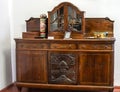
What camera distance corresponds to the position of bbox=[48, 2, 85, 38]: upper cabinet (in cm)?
365

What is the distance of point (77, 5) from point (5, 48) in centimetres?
149

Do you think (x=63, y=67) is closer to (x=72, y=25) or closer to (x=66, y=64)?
(x=66, y=64)

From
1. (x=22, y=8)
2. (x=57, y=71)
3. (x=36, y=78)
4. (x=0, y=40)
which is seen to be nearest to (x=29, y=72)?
(x=36, y=78)

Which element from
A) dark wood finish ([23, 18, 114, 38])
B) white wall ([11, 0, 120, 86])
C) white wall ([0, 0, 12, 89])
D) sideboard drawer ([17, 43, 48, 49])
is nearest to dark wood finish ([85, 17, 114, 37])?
dark wood finish ([23, 18, 114, 38])

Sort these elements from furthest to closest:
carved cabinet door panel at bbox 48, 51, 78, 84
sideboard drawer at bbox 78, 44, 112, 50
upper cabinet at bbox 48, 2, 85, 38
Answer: upper cabinet at bbox 48, 2, 85, 38 → carved cabinet door panel at bbox 48, 51, 78, 84 → sideboard drawer at bbox 78, 44, 112, 50

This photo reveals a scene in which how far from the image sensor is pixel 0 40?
382cm

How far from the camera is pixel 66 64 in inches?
137

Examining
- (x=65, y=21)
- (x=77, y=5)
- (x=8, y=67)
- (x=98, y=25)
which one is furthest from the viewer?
(x=8, y=67)

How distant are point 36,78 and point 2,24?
1.14 meters

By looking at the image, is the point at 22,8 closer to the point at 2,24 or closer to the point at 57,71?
the point at 2,24

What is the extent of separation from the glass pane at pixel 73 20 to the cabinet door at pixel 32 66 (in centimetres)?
63

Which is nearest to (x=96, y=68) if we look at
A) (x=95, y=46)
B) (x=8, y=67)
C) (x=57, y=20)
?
(x=95, y=46)

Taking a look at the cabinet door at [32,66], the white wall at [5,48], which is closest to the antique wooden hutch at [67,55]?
the cabinet door at [32,66]

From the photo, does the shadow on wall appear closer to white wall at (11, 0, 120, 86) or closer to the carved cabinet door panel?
white wall at (11, 0, 120, 86)
